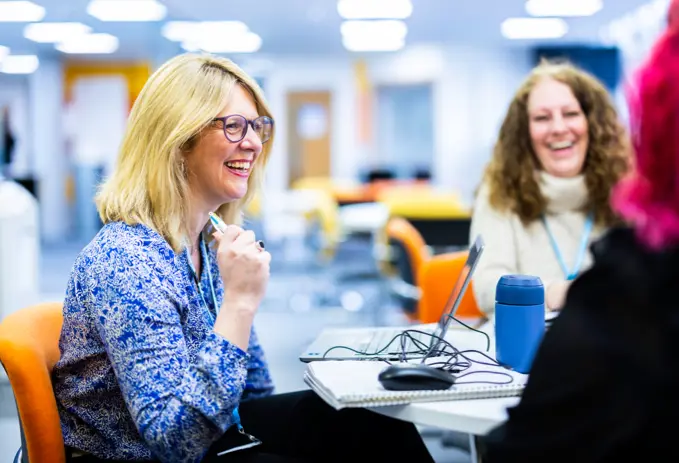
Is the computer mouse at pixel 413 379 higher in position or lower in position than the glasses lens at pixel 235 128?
lower

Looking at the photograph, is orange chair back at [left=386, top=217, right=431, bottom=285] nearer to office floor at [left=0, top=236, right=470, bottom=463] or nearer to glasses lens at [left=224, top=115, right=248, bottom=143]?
office floor at [left=0, top=236, right=470, bottom=463]

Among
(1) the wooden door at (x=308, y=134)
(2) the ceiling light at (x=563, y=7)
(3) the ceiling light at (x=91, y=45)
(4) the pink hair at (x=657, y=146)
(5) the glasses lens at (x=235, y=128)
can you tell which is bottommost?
(4) the pink hair at (x=657, y=146)

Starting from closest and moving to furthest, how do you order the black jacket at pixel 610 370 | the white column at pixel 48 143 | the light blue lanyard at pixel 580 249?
the black jacket at pixel 610 370 < the light blue lanyard at pixel 580 249 < the white column at pixel 48 143

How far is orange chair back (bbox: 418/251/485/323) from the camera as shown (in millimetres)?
2309

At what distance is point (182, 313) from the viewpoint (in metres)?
1.35

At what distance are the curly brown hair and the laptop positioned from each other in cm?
67

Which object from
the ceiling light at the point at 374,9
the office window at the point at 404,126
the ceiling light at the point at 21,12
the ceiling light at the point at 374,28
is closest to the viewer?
the ceiling light at the point at 21,12

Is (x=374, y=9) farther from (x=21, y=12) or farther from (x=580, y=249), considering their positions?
(x=580, y=249)

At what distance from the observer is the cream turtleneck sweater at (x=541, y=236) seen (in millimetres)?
2154

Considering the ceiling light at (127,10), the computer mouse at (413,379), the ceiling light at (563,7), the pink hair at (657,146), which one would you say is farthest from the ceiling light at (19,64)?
the pink hair at (657,146)

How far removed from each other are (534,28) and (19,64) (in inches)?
332

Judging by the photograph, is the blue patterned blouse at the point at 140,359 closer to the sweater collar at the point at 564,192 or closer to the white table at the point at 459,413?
the white table at the point at 459,413

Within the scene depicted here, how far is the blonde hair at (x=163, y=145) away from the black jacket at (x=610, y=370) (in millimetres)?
838

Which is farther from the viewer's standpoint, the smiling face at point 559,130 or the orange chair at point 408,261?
the orange chair at point 408,261
